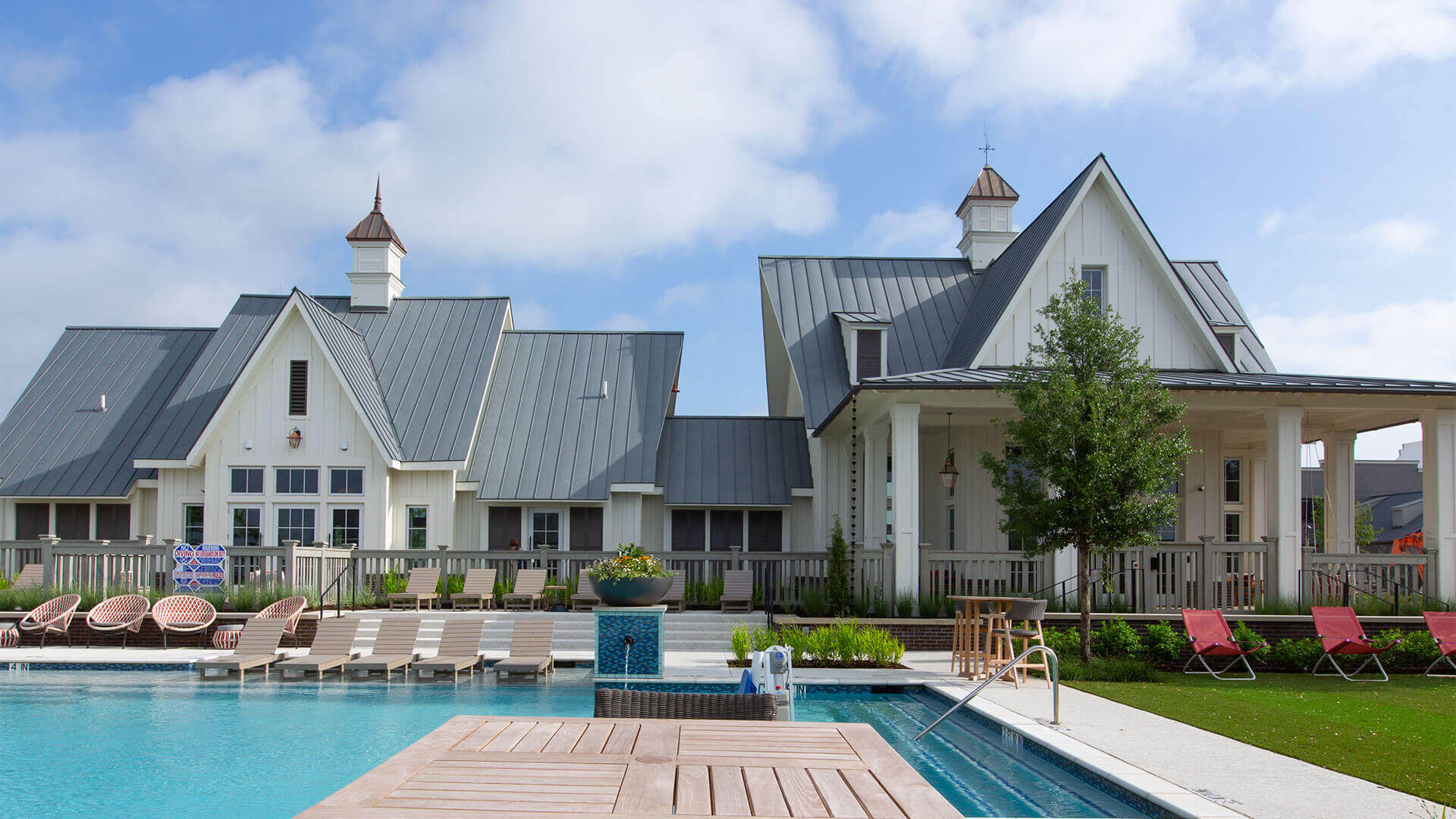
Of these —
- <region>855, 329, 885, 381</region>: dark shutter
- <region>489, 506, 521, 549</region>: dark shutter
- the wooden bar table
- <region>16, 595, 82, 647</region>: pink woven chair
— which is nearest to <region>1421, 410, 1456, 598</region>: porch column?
the wooden bar table

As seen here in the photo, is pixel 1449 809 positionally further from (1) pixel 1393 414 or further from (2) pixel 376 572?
(2) pixel 376 572

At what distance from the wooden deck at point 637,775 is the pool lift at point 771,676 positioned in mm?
2914

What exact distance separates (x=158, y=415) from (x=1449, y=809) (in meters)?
25.9

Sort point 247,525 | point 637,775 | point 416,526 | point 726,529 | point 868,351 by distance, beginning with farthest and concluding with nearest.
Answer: point 726,529
point 416,526
point 868,351
point 247,525
point 637,775

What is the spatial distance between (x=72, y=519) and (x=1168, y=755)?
24395 millimetres

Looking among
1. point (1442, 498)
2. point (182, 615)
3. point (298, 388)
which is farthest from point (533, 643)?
point (1442, 498)

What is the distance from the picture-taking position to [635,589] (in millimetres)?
12633

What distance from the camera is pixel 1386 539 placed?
57531 mm

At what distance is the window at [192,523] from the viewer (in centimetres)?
2402

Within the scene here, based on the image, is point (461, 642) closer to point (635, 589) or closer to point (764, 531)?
point (635, 589)

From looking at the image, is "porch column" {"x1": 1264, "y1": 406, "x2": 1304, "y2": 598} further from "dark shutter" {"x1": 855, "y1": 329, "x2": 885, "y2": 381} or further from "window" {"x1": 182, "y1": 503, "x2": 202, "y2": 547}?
"window" {"x1": 182, "y1": 503, "x2": 202, "y2": 547}

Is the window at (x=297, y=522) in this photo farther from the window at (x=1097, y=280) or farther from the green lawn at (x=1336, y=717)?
the window at (x=1097, y=280)

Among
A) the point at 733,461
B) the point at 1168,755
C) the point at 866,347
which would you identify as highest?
the point at 866,347

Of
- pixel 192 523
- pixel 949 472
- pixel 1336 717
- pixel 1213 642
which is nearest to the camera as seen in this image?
pixel 1336 717
